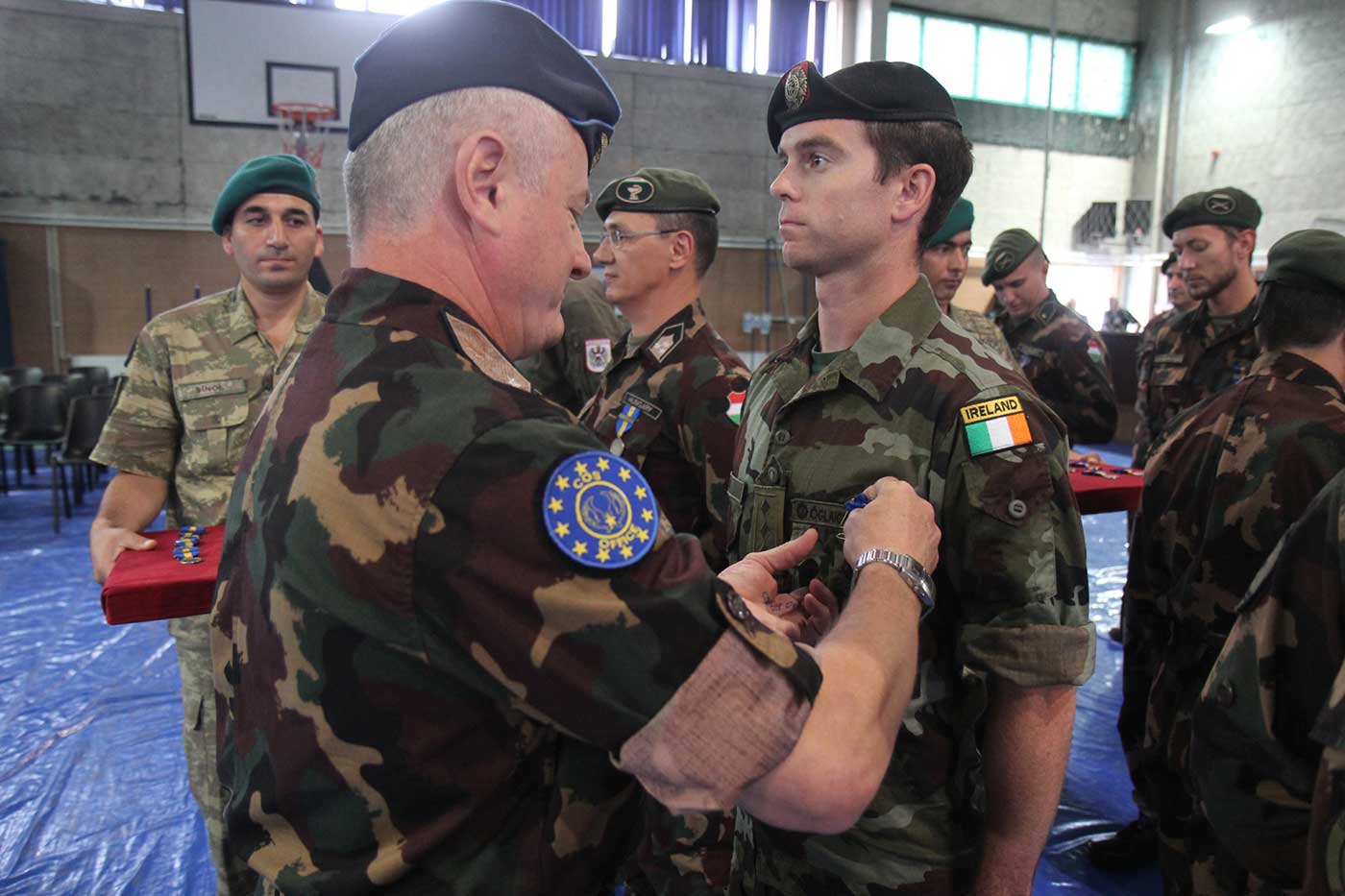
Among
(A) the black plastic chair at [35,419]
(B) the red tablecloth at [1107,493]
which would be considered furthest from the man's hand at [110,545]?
(A) the black plastic chair at [35,419]

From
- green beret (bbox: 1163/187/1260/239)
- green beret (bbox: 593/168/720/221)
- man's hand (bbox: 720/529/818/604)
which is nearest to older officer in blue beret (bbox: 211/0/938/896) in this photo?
man's hand (bbox: 720/529/818/604)

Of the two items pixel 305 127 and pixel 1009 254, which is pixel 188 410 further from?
pixel 305 127

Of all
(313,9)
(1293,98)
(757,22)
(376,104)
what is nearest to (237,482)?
(376,104)

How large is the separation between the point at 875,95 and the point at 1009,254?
3.29 meters

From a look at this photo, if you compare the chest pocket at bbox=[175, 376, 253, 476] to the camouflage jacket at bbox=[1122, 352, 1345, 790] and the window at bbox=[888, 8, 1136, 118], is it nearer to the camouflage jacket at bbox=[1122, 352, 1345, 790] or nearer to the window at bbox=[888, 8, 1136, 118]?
the camouflage jacket at bbox=[1122, 352, 1345, 790]

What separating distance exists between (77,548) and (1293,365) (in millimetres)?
6273

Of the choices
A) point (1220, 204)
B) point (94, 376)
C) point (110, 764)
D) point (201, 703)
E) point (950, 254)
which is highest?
point (1220, 204)

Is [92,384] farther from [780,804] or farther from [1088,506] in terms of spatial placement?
[780,804]

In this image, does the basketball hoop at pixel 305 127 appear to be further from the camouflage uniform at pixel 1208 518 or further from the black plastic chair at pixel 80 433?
the camouflage uniform at pixel 1208 518

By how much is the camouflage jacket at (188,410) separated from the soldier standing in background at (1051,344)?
3.46 meters

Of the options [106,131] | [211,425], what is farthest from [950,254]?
[106,131]

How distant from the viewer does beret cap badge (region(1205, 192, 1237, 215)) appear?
3662 millimetres

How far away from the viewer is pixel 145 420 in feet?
7.34

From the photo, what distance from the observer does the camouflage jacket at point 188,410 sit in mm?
2240
